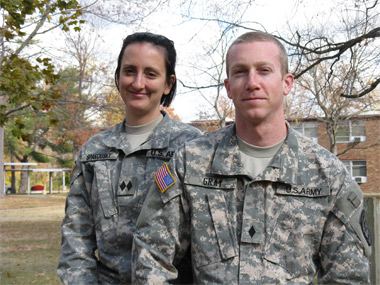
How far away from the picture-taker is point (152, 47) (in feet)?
8.29

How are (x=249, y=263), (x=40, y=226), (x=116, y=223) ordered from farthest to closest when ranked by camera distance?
(x=40, y=226) → (x=116, y=223) → (x=249, y=263)

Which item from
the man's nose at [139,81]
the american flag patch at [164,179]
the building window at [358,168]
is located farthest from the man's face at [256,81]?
the building window at [358,168]

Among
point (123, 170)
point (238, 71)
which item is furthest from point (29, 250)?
point (238, 71)

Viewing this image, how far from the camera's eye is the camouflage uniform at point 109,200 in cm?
239

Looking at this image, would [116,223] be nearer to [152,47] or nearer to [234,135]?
[234,135]

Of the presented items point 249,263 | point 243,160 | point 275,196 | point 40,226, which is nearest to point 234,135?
point 243,160

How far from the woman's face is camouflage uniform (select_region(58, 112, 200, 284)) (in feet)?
0.56

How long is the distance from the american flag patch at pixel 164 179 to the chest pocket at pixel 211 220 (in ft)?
0.24

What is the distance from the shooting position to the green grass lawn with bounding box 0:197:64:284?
681cm

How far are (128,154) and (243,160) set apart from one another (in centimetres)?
74

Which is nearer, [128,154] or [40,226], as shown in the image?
[128,154]

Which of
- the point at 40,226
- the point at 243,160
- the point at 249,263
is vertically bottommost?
the point at 40,226

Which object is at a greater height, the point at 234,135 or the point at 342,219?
the point at 234,135

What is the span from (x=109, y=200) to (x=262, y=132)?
3.11 ft
